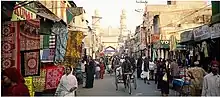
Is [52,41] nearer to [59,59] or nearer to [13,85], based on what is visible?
[59,59]

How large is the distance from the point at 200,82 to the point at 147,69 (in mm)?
14459

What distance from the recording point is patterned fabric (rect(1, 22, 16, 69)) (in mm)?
9211

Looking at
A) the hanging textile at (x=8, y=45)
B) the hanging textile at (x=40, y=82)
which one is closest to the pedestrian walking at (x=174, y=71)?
the hanging textile at (x=40, y=82)

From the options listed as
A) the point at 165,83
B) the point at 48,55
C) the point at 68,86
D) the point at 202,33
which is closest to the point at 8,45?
the point at 68,86

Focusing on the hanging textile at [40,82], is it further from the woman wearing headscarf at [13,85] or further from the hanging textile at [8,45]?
the woman wearing headscarf at [13,85]

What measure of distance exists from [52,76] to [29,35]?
16.6 feet

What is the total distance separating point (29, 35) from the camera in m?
10.0

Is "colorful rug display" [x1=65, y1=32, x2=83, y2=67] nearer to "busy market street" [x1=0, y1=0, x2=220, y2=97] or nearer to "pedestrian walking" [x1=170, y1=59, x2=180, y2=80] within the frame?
Result: "busy market street" [x1=0, y1=0, x2=220, y2=97]

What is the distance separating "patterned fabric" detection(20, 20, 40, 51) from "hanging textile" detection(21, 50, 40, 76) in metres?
0.13

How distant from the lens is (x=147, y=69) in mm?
25375

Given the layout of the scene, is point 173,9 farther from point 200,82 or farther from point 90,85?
point 200,82

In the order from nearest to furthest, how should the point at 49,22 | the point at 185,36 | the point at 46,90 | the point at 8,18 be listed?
the point at 8,18 → the point at 49,22 → the point at 46,90 → the point at 185,36

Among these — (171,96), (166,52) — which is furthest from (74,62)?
(166,52)

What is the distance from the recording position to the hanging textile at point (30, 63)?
995 centimetres
